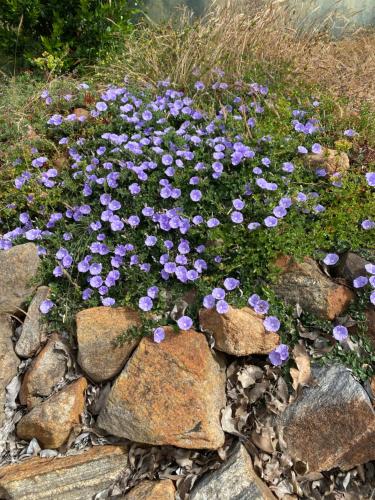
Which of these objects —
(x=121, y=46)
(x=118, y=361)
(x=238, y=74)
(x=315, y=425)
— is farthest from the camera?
(x=121, y=46)

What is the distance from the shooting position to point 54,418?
8.71ft

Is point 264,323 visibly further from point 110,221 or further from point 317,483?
point 110,221

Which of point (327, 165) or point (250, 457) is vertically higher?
point (327, 165)

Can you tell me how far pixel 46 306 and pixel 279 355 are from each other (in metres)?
1.48

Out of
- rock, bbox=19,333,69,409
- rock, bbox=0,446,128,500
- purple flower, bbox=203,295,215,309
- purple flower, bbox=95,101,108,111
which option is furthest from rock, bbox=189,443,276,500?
purple flower, bbox=95,101,108,111

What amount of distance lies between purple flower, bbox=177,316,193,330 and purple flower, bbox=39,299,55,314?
866 mm

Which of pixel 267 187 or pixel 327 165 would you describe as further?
pixel 327 165

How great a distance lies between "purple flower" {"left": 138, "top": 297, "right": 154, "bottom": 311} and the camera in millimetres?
2781

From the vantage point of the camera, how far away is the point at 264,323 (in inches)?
105

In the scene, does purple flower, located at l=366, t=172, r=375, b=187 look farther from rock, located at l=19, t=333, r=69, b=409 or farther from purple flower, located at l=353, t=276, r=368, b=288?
rock, located at l=19, t=333, r=69, b=409

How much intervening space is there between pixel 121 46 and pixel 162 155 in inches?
95.9

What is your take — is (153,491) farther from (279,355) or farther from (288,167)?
(288,167)

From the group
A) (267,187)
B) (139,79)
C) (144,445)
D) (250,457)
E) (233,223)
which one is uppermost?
(267,187)

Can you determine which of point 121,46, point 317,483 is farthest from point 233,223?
point 121,46
